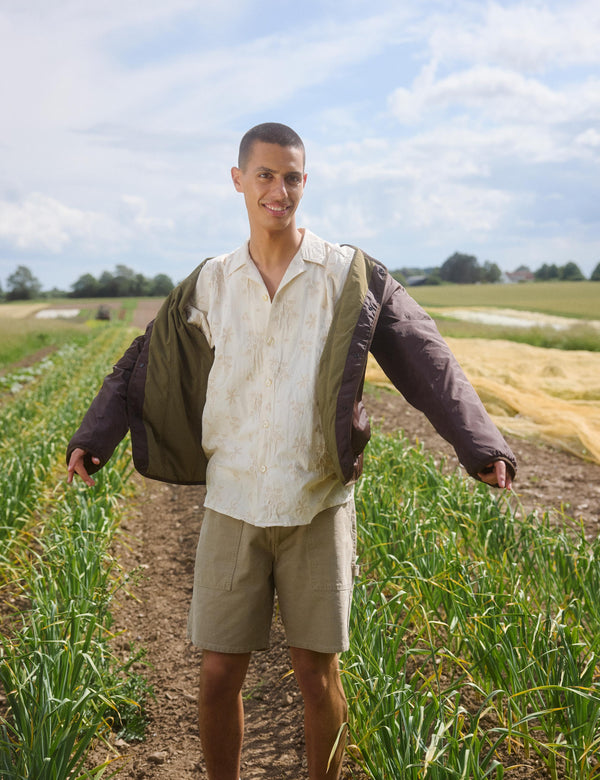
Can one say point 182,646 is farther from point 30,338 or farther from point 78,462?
point 30,338

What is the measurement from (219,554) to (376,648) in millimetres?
603

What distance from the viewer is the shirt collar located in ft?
6.05

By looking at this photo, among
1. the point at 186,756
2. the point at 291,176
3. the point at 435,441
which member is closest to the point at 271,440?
the point at 291,176

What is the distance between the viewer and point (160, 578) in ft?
12.2

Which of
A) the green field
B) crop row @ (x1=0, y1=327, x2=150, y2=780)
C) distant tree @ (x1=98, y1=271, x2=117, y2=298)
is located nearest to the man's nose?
crop row @ (x1=0, y1=327, x2=150, y2=780)

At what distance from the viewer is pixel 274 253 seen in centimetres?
187

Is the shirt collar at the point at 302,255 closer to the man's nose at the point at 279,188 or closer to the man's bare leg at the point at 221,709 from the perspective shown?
the man's nose at the point at 279,188

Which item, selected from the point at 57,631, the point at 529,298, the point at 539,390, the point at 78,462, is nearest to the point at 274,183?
the point at 78,462

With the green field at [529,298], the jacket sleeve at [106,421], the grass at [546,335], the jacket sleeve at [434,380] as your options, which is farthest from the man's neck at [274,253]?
the green field at [529,298]

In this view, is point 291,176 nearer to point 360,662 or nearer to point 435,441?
point 360,662

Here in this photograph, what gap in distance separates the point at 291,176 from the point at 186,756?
5.97 feet

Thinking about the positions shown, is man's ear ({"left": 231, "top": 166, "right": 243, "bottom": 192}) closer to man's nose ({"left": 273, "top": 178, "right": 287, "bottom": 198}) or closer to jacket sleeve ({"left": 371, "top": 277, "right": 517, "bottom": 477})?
man's nose ({"left": 273, "top": 178, "right": 287, "bottom": 198})

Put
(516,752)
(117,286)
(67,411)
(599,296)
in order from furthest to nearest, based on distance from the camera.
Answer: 1. (117,286)
2. (599,296)
3. (67,411)
4. (516,752)

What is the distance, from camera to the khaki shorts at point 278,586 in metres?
1.77
